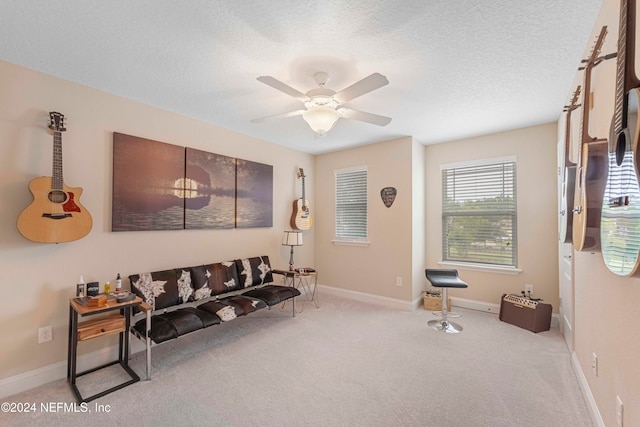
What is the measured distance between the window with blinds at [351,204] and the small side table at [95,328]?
10.4 feet

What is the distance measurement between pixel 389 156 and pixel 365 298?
2.26 m

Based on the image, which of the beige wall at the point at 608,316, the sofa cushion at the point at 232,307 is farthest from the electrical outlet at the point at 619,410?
the sofa cushion at the point at 232,307

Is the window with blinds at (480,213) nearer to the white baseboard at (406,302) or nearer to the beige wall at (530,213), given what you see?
the beige wall at (530,213)

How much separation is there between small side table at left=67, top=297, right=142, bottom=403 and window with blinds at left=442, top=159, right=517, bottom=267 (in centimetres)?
408

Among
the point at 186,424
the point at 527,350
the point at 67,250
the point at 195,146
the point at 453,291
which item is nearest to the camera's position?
the point at 186,424

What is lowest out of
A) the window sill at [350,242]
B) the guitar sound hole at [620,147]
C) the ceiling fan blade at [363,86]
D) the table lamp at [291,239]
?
the window sill at [350,242]

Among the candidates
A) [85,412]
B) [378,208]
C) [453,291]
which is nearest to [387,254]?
[378,208]

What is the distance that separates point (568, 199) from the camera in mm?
1894

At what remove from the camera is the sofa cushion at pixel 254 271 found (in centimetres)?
363

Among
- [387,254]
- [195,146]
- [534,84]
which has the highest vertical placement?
[534,84]

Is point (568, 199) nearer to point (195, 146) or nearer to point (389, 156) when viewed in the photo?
point (389, 156)

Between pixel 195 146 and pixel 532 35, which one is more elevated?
pixel 532 35

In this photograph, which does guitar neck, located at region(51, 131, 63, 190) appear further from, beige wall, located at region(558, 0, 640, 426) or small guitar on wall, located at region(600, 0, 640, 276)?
beige wall, located at region(558, 0, 640, 426)

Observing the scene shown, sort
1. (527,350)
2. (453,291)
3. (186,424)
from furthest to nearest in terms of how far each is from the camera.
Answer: (453,291) < (527,350) < (186,424)
